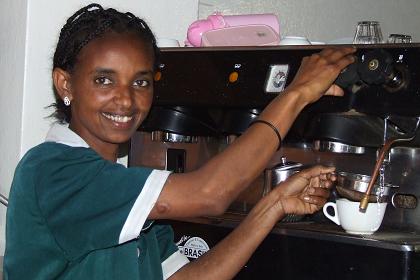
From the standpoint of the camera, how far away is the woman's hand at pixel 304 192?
1.30 meters

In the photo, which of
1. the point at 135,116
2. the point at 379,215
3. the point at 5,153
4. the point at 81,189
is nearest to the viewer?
the point at 81,189

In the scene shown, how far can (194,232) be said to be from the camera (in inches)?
58.3

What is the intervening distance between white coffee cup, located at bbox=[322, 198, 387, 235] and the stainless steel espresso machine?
0.07 feet

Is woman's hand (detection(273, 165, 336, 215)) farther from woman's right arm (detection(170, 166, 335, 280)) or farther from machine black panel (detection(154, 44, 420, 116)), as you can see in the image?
machine black panel (detection(154, 44, 420, 116))

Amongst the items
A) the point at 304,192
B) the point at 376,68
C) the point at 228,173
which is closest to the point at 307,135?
the point at 304,192

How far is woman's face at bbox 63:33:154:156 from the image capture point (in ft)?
3.77

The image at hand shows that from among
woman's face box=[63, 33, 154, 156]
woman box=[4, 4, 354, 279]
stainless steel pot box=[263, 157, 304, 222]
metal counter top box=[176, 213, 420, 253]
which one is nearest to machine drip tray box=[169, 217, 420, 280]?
metal counter top box=[176, 213, 420, 253]

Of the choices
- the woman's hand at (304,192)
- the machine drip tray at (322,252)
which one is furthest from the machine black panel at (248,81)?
the machine drip tray at (322,252)

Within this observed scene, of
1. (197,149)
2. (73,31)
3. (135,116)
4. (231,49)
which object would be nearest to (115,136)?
(135,116)

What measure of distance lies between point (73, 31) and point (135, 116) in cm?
17

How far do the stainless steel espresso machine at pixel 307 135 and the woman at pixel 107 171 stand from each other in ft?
0.17

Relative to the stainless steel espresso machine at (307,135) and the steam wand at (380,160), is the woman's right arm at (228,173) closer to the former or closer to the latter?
the stainless steel espresso machine at (307,135)

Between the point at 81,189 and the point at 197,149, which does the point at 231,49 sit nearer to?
the point at 197,149

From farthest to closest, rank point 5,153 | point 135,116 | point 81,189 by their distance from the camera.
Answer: point 5,153 → point 135,116 → point 81,189
